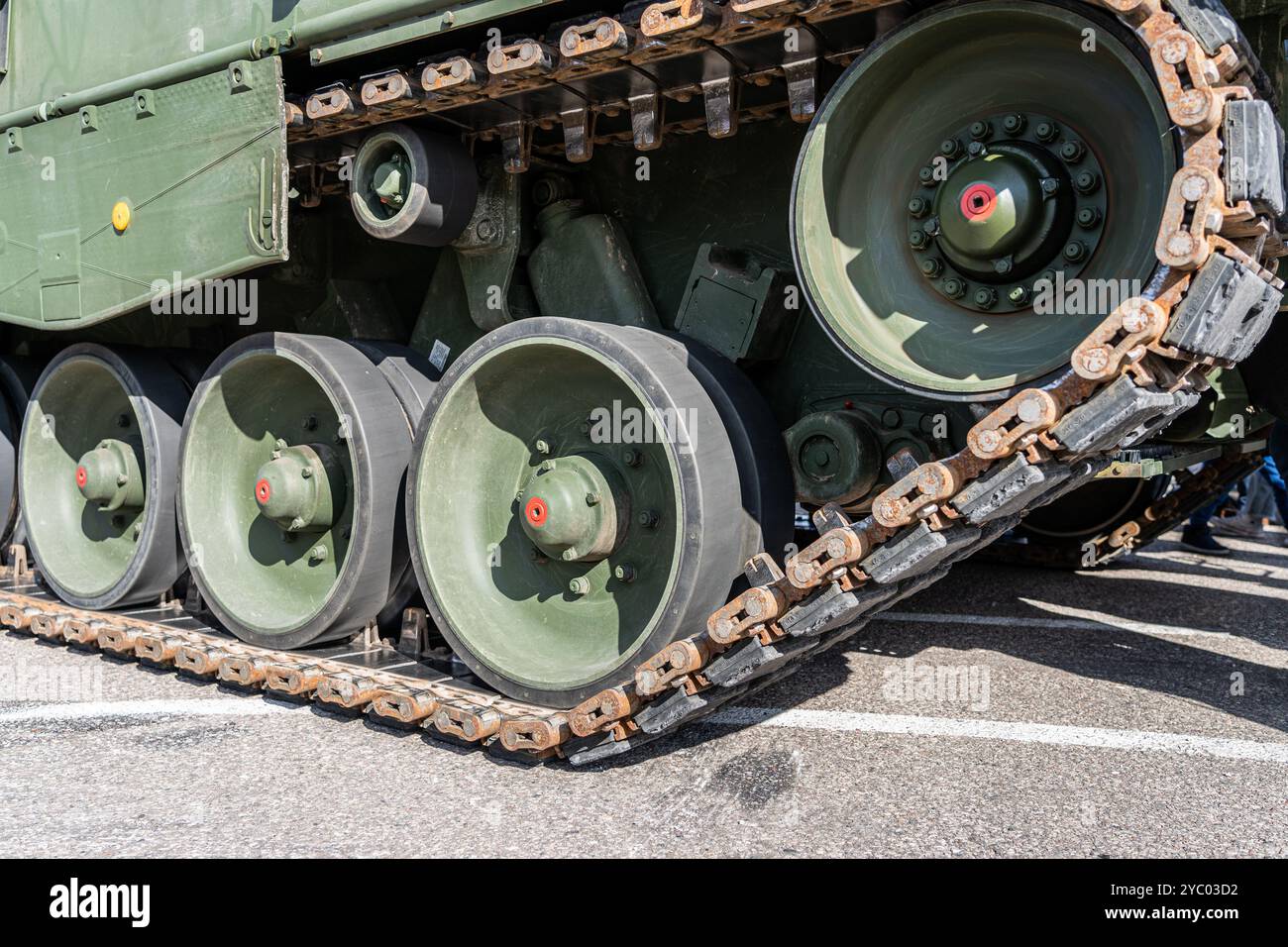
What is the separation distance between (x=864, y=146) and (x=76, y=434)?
4353mm

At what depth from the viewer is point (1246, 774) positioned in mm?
3383

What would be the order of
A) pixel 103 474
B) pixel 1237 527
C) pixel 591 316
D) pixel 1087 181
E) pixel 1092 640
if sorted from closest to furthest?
pixel 1087 181 → pixel 591 316 → pixel 1092 640 → pixel 103 474 → pixel 1237 527

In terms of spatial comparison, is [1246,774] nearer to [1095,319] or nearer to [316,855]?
[1095,319]

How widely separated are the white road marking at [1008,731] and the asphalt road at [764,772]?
0.04 ft

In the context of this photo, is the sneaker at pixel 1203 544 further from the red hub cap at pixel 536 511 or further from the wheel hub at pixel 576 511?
the red hub cap at pixel 536 511

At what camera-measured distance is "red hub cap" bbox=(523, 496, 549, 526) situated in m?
3.67

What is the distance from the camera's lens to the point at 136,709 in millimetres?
4156

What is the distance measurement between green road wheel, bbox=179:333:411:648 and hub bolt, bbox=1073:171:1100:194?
2.52m

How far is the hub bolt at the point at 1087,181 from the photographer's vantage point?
3.02 metres

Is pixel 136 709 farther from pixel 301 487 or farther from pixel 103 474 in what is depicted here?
pixel 103 474

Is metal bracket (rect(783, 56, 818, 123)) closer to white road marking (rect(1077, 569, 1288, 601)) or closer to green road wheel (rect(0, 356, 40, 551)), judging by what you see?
white road marking (rect(1077, 569, 1288, 601))

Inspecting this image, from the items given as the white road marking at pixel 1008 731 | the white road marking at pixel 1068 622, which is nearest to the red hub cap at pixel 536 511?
the white road marking at pixel 1008 731

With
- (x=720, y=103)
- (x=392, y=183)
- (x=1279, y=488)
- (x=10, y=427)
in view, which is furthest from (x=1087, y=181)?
(x=1279, y=488)

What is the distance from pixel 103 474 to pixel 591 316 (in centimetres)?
258
